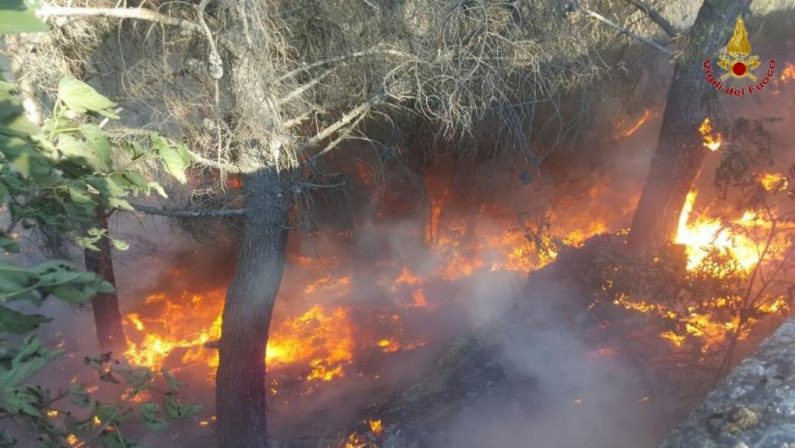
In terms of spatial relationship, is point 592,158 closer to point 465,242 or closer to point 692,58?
point 465,242

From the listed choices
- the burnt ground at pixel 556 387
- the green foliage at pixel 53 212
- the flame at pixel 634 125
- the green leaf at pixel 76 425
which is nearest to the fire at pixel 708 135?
the burnt ground at pixel 556 387

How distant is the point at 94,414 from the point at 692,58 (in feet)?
24.6

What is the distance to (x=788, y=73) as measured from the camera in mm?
11914

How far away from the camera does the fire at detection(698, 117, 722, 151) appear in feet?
23.6

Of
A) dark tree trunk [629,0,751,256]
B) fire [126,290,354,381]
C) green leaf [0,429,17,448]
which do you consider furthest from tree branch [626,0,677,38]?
green leaf [0,429,17,448]

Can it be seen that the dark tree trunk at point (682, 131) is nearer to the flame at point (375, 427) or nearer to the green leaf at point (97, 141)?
the flame at point (375, 427)

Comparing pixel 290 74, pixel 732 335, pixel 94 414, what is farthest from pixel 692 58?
pixel 94 414

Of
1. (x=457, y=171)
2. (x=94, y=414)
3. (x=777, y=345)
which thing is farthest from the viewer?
(x=457, y=171)

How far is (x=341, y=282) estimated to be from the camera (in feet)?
40.5

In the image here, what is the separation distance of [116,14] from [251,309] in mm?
3252

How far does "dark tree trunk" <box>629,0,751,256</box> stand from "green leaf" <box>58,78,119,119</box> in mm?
7123

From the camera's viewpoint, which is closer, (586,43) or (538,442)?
(538,442)

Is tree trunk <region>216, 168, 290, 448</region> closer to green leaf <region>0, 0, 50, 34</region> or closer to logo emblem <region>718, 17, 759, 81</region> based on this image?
green leaf <region>0, 0, 50, 34</region>

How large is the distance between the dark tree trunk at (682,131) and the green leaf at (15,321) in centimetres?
758
